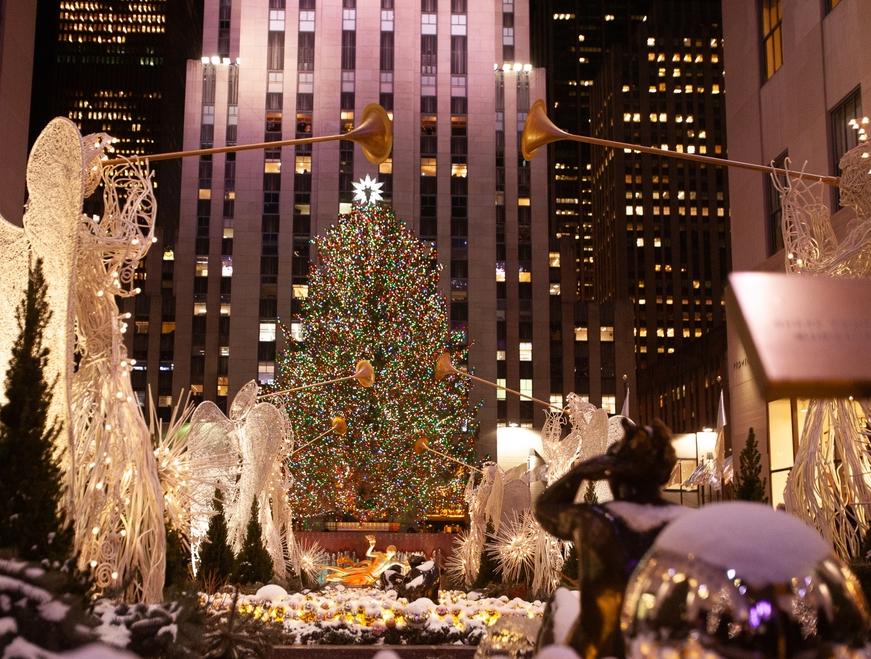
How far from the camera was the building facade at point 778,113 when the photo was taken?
63.9ft

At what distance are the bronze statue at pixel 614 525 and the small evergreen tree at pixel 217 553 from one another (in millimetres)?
14099

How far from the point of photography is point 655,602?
2383mm

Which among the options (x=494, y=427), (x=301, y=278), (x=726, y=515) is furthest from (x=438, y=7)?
(x=726, y=515)

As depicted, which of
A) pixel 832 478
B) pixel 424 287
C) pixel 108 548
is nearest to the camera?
pixel 108 548

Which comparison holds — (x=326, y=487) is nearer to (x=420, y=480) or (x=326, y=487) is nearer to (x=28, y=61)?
(x=420, y=480)

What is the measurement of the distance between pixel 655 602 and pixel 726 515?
0.89 ft

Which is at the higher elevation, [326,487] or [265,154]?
[265,154]

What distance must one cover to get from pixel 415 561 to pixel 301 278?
159 ft

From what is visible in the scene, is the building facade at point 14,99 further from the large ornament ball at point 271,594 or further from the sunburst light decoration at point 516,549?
the sunburst light decoration at point 516,549

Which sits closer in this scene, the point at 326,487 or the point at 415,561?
the point at 415,561

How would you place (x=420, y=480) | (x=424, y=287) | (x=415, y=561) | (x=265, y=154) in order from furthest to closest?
(x=265, y=154) → (x=424, y=287) → (x=420, y=480) → (x=415, y=561)

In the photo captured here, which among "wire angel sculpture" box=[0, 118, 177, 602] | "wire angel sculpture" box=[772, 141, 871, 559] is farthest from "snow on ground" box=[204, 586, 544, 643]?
"wire angel sculpture" box=[772, 141, 871, 559]

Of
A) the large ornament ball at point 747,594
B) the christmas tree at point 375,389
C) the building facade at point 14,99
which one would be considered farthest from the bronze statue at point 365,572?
the large ornament ball at point 747,594

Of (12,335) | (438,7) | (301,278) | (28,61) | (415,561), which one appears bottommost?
(415,561)
